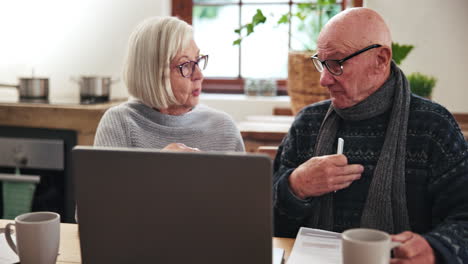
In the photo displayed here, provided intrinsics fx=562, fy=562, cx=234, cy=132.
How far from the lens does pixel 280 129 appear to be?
249 cm

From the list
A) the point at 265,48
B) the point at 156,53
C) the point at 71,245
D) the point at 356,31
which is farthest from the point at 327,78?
the point at 265,48

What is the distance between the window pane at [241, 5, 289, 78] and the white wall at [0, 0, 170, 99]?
49 centimetres

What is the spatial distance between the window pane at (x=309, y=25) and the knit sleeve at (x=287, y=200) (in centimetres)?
113

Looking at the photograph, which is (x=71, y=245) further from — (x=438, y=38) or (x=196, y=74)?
(x=438, y=38)

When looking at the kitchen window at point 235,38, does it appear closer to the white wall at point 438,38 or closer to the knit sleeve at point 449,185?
the white wall at point 438,38

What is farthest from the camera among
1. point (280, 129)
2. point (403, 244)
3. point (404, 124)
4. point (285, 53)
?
point (285, 53)

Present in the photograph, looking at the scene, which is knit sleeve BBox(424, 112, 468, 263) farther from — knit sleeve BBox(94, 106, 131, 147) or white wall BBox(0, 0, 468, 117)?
white wall BBox(0, 0, 468, 117)

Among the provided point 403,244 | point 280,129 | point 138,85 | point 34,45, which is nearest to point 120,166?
point 403,244

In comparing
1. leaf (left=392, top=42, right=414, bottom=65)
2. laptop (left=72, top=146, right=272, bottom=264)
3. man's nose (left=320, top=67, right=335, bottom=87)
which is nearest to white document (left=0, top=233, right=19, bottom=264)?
laptop (left=72, top=146, right=272, bottom=264)

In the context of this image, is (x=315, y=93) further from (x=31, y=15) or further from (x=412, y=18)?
(x=31, y=15)

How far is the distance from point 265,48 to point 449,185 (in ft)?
6.04

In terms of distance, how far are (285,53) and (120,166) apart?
2.30 meters

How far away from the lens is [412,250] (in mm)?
1110

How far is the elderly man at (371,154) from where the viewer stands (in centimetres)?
147
